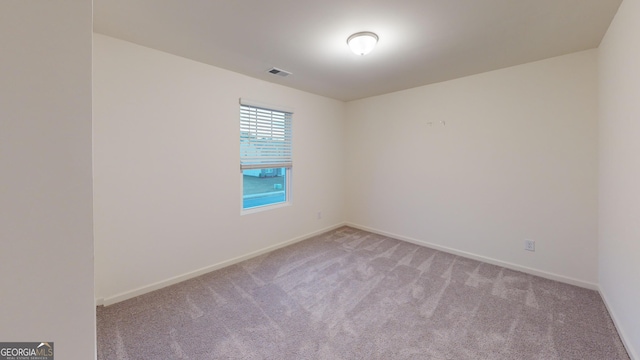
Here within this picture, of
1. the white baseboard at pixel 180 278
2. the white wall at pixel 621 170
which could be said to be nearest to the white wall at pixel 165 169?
the white baseboard at pixel 180 278

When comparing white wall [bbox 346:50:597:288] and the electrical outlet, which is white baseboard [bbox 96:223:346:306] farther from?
the electrical outlet

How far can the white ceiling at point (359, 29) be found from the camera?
5.70 feet

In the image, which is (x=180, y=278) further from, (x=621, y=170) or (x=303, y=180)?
(x=621, y=170)

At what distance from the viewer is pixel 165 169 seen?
2.52 metres

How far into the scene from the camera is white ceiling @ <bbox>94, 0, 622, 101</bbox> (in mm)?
1738

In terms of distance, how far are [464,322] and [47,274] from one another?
8.32 ft

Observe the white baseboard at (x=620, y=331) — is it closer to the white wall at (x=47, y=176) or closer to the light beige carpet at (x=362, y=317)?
the light beige carpet at (x=362, y=317)

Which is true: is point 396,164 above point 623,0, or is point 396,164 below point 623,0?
below

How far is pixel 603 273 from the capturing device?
7.34ft

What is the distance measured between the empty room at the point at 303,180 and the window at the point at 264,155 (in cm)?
3

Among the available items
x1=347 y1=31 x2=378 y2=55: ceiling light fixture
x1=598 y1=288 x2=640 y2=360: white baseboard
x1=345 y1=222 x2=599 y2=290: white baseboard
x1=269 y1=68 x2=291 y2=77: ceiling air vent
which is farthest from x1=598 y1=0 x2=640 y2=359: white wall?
x1=269 y1=68 x2=291 y2=77: ceiling air vent

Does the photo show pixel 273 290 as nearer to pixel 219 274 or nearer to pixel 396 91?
pixel 219 274

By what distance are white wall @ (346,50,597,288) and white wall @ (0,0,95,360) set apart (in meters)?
3.66

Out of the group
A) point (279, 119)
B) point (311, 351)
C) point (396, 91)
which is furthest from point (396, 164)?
point (311, 351)
